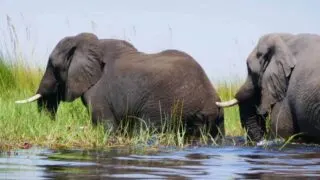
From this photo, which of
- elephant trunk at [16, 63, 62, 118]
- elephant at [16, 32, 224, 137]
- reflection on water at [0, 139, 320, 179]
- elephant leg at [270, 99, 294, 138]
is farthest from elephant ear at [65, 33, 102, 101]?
reflection on water at [0, 139, 320, 179]

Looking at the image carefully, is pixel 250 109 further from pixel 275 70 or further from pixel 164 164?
pixel 164 164

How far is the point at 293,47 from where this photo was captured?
432 inches

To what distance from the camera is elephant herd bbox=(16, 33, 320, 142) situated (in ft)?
34.6

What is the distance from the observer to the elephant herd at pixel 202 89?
10531 mm

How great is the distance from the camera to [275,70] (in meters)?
11.1

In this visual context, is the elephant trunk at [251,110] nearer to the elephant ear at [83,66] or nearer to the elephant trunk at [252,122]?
the elephant trunk at [252,122]

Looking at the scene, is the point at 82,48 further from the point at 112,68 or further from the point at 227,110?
the point at 227,110

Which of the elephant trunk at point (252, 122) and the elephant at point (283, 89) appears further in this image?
the elephant trunk at point (252, 122)

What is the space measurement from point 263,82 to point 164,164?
405 centimetres

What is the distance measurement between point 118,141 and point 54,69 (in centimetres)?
342

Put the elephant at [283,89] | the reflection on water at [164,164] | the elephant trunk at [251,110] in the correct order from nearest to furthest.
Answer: the reflection on water at [164,164] < the elephant at [283,89] < the elephant trunk at [251,110]

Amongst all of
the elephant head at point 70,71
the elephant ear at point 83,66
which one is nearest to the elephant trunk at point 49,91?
the elephant head at point 70,71

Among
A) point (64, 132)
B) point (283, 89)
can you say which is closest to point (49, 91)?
point (64, 132)

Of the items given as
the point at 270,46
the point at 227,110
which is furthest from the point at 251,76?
the point at 227,110
